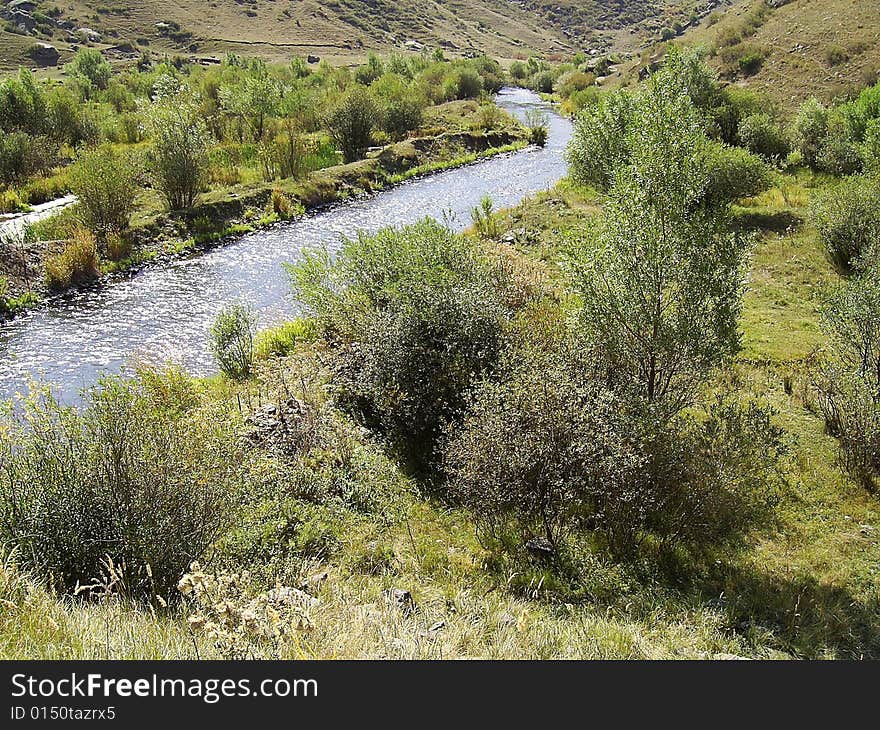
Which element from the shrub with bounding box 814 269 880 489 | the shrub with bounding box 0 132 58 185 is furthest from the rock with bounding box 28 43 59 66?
the shrub with bounding box 814 269 880 489

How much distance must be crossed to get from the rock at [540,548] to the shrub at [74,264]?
21379 millimetres

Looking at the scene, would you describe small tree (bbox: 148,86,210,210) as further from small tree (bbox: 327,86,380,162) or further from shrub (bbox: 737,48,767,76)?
shrub (bbox: 737,48,767,76)

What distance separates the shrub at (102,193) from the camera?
25.0 meters

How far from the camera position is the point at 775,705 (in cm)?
430

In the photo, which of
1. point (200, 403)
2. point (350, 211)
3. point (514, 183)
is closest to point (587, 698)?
point (200, 403)

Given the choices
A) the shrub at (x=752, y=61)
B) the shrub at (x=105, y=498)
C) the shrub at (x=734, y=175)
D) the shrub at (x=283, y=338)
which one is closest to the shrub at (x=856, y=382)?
the shrub at (x=105, y=498)

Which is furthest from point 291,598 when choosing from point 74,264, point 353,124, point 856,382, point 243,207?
point 353,124

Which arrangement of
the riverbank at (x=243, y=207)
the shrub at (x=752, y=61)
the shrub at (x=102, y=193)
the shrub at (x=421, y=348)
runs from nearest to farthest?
1. the shrub at (x=421, y=348)
2. the riverbank at (x=243, y=207)
3. the shrub at (x=102, y=193)
4. the shrub at (x=752, y=61)

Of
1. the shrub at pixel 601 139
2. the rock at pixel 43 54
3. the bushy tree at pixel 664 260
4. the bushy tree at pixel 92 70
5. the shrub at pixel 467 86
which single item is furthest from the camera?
the rock at pixel 43 54

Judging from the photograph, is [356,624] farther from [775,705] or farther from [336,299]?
[336,299]

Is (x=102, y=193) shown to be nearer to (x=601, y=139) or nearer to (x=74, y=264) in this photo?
(x=74, y=264)

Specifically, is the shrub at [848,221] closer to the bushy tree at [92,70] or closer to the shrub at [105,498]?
the shrub at [105,498]

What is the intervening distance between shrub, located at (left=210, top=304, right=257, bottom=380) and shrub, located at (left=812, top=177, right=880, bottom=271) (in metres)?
21.4

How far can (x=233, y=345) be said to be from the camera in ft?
54.7
